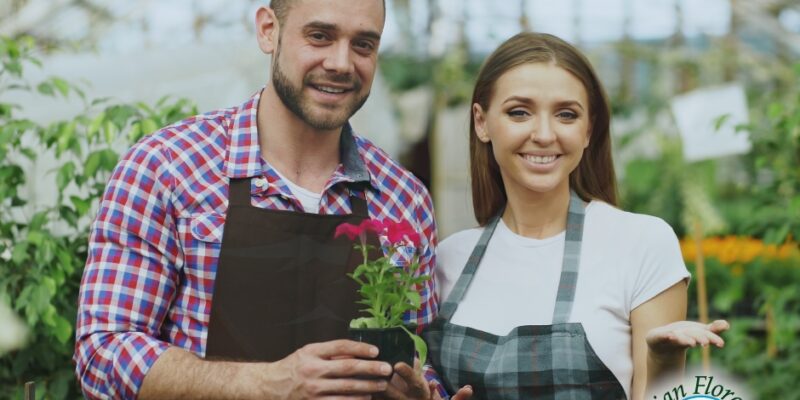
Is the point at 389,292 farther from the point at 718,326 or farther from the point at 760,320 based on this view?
the point at 760,320

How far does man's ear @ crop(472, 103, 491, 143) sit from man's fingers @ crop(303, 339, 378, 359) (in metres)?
0.79

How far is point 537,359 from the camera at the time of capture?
2164 mm

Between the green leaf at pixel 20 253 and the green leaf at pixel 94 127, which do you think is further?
the green leaf at pixel 94 127

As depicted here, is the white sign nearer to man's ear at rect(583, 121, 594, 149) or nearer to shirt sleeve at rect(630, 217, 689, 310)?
man's ear at rect(583, 121, 594, 149)

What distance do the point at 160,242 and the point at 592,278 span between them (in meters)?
0.94

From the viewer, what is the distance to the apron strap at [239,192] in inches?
85.4

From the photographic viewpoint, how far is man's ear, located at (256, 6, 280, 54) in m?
2.33

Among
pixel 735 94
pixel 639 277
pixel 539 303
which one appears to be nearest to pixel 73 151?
pixel 539 303

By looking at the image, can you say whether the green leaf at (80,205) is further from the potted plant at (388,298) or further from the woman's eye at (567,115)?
the woman's eye at (567,115)

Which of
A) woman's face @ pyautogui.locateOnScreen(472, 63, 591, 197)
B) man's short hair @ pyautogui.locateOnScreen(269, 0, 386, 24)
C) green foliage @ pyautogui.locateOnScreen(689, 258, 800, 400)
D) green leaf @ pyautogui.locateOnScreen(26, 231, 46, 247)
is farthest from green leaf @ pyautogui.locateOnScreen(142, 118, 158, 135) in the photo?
green foliage @ pyautogui.locateOnScreen(689, 258, 800, 400)

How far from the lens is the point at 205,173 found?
7.13ft

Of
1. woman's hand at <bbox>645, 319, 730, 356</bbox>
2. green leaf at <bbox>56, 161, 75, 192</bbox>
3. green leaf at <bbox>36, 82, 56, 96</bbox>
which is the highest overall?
green leaf at <bbox>36, 82, 56, 96</bbox>

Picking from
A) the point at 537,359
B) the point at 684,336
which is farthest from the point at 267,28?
the point at 684,336

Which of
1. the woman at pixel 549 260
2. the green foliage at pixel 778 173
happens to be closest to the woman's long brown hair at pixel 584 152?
the woman at pixel 549 260
